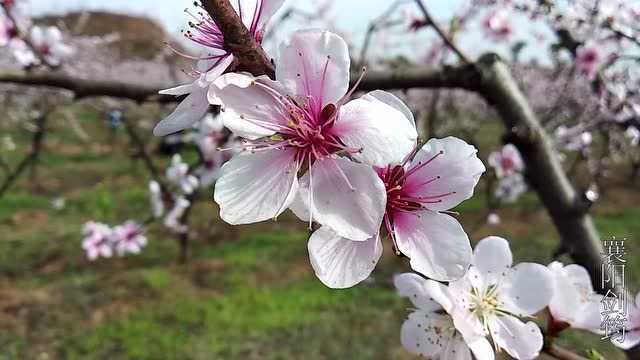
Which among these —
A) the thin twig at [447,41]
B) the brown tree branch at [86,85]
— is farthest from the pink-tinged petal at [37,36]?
the thin twig at [447,41]

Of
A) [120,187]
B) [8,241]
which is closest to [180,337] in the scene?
[8,241]

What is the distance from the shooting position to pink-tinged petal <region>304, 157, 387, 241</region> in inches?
21.7

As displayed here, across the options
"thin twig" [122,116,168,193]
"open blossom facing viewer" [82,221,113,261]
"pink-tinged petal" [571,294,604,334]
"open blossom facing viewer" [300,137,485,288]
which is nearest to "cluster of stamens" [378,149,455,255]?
"open blossom facing viewer" [300,137,485,288]

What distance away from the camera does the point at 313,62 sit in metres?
0.57

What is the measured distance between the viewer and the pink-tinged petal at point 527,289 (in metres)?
0.79

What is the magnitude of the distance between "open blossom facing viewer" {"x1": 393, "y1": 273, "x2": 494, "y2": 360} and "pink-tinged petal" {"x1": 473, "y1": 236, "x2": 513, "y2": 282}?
0.09 meters

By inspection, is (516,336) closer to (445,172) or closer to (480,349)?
(480,349)

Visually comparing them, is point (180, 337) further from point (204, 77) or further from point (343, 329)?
point (204, 77)

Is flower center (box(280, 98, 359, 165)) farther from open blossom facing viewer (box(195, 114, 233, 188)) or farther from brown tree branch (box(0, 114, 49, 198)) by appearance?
open blossom facing viewer (box(195, 114, 233, 188))

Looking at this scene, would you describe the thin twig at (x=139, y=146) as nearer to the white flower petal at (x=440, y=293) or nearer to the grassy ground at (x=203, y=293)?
the grassy ground at (x=203, y=293)

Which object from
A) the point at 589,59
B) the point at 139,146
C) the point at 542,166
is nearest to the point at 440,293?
the point at 542,166

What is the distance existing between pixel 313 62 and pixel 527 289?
1.50ft

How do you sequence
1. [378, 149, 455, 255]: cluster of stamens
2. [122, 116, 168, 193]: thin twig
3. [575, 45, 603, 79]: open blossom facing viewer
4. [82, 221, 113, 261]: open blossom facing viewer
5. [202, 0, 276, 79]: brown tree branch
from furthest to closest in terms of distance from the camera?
1. [82, 221, 113, 261]: open blossom facing viewer
2. [575, 45, 603, 79]: open blossom facing viewer
3. [122, 116, 168, 193]: thin twig
4. [378, 149, 455, 255]: cluster of stamens
5. [202, 0, 276, 79]: brown tree branch

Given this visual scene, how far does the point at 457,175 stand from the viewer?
0.63 m
